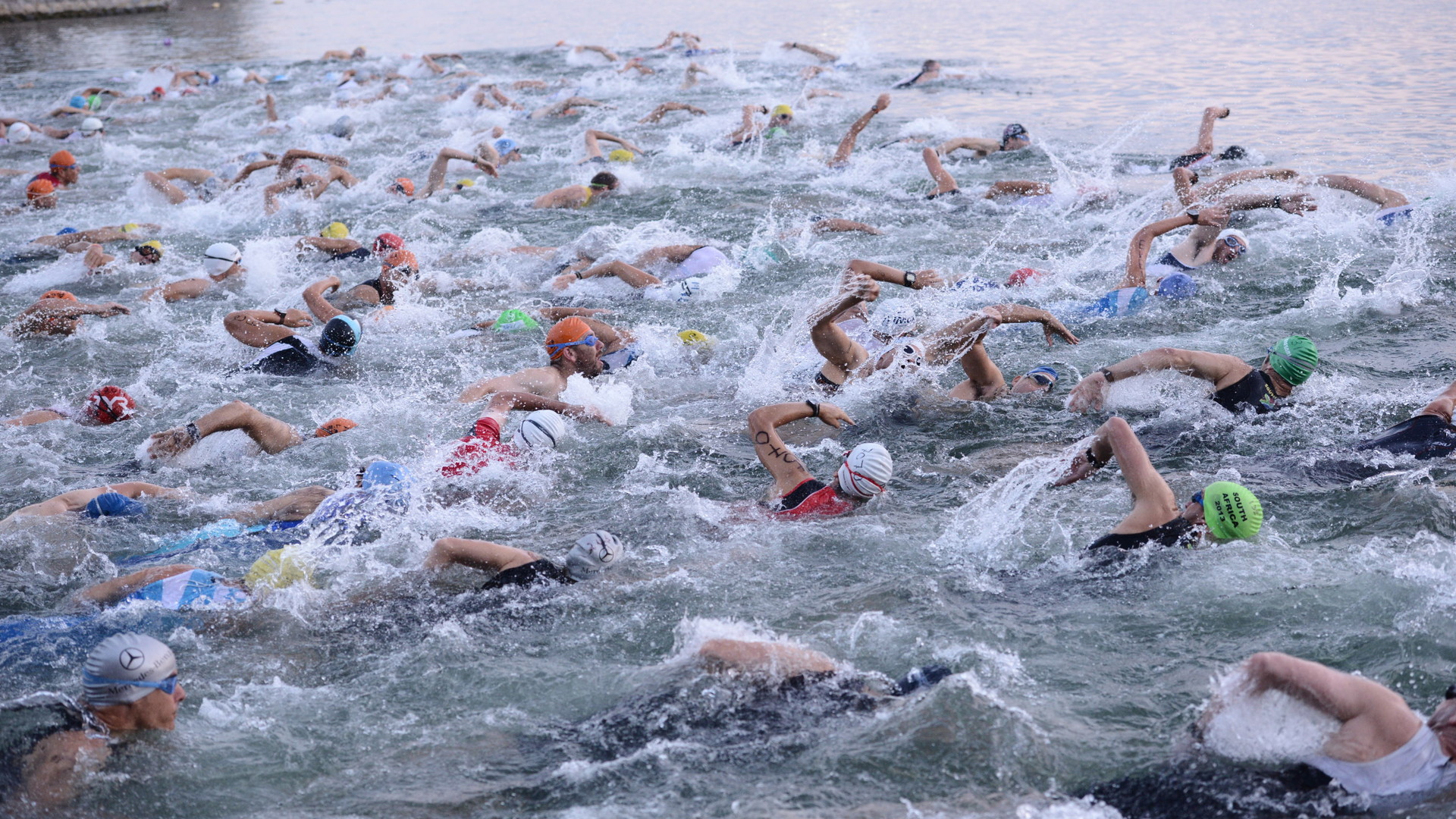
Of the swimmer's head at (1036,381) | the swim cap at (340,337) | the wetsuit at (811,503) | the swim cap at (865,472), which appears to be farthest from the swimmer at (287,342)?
the swimmer's head at (1036,381)

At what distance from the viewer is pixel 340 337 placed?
9.17 metres

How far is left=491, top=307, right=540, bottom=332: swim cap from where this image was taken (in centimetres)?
1027

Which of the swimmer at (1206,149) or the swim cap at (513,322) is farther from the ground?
the swimmer at (1206,149)

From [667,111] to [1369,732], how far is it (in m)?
17.8

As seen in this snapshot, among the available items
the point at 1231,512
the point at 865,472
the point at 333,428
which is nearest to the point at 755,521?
the point at 865,472

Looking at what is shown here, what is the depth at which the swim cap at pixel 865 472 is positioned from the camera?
21.1ft

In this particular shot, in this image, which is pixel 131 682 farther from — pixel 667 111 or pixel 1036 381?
pixel 667 111

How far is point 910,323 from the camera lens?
9188 millimetres

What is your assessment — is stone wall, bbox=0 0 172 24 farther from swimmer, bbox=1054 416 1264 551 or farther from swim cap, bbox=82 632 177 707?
swimmer, bbox=1054 416 1264 551

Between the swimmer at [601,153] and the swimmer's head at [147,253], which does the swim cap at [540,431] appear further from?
the swimmer at [601,153]

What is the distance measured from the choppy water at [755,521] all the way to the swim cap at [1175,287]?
0.24 m

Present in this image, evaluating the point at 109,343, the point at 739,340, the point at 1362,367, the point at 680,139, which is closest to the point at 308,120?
the point at 680,139

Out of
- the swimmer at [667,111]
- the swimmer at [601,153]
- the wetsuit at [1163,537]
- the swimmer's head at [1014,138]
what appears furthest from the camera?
the swimmer at [667,111]

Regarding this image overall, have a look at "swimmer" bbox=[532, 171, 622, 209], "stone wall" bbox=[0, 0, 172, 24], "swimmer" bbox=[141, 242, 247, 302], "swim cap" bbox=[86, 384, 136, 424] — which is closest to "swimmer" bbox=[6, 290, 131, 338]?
"swimmer" bbox=[141, 242, 247, 302]
